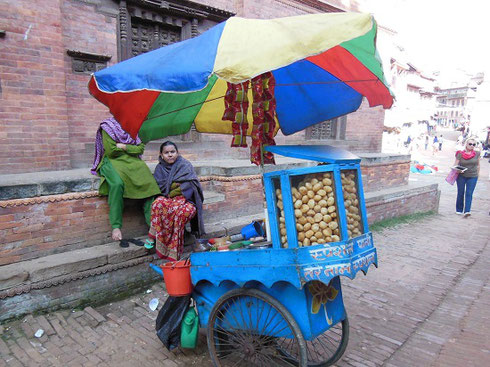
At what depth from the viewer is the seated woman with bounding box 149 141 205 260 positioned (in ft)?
12.5

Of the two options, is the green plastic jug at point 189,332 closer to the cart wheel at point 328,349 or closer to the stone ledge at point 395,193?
the cart wheel at point 328,349

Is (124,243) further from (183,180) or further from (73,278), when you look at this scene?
(183,180)

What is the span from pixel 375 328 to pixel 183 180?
2569mm

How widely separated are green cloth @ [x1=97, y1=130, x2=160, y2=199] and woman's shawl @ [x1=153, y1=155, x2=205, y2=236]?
11 cm

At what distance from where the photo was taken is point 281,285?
2.30 metres

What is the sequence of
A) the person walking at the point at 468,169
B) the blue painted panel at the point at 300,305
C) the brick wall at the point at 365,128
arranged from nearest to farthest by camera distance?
1. the blue painted panel at the point at 300,305
2. the person walking at the point at 468,169
3. the brick wall at the point at 365,128

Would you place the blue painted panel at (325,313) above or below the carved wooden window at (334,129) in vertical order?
below

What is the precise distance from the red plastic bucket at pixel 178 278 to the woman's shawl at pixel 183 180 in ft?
4.72

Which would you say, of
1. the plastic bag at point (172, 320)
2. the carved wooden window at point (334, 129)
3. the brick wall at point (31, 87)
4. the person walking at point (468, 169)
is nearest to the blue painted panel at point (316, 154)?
the plastic bag at point (172, 320)

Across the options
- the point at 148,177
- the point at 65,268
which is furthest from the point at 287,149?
the point at 65,268

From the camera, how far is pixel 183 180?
3.97 metres

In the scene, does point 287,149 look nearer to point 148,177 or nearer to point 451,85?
point 148,177

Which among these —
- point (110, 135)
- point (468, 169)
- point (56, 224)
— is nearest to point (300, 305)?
point (56, 224)

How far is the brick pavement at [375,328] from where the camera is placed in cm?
277
